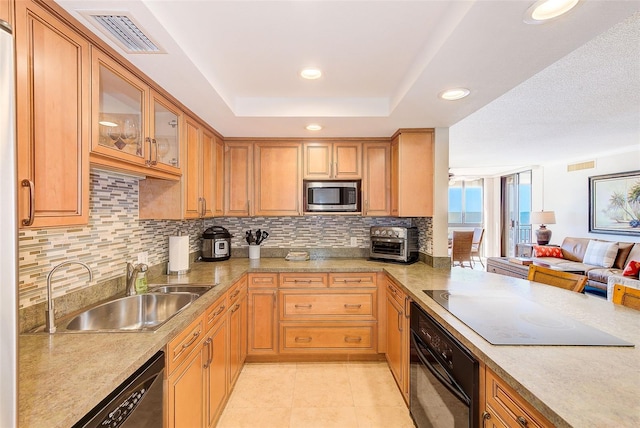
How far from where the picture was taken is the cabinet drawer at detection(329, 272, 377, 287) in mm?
2750

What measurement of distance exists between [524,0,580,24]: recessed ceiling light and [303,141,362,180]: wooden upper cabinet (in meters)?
1.97

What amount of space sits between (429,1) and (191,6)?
3.48ft

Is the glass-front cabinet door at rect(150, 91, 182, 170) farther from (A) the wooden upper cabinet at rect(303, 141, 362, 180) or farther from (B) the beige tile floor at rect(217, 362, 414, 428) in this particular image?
(B) the beige tile floor at rect(217, 362, 414, 428)

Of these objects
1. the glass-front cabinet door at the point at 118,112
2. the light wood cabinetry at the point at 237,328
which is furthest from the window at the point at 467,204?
the glass-front cabinet door at the point at 118,112

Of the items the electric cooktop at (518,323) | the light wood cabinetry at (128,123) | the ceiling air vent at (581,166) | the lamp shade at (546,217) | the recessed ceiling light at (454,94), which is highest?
the ceiling air vent at (581,166)

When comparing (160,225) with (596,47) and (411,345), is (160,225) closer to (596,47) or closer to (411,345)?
(411,345)

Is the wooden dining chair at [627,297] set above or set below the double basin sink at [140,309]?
above

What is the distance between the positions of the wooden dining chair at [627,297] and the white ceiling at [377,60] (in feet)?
4.40

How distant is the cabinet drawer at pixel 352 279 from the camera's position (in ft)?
9.02

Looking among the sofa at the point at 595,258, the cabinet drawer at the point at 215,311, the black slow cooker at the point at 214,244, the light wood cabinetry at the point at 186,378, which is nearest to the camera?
the light wood cabinetry at the point at 186,378

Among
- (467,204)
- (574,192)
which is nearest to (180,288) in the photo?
(574,192)

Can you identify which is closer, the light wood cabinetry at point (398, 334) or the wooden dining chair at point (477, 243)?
the light wood cabinetry at point (398, 334)

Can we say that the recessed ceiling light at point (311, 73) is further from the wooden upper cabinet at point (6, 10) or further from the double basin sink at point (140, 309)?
the double basin sink at point (140, 309)

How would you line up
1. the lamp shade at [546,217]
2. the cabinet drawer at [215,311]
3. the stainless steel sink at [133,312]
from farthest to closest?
the lamp shade at [546,217], the cabinet drawer at [215,311], the stainless steel sink at [133,312]
